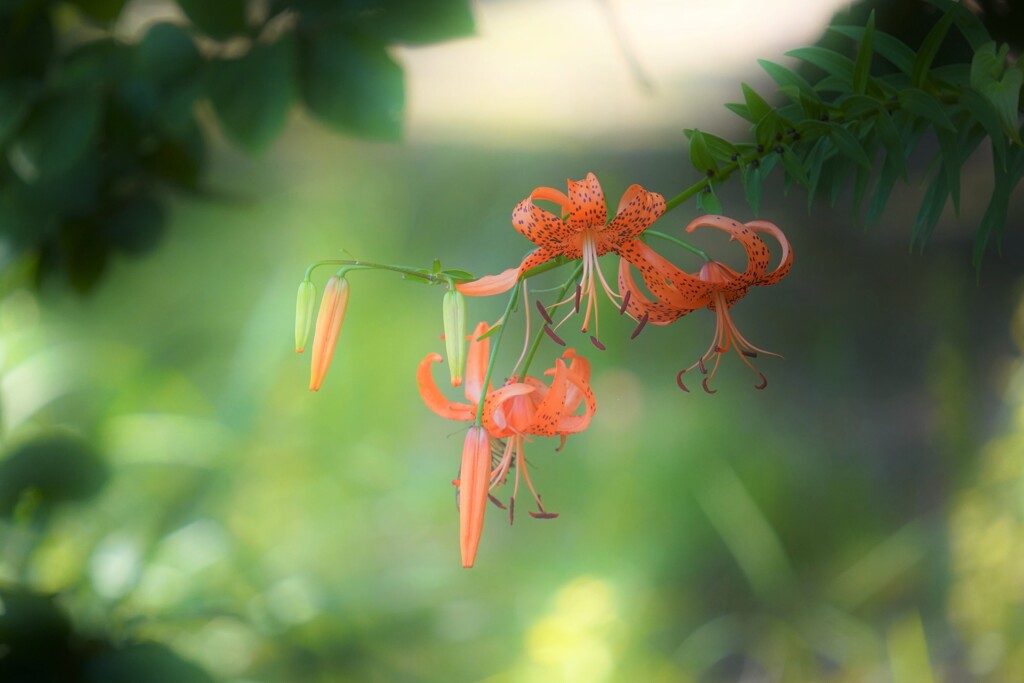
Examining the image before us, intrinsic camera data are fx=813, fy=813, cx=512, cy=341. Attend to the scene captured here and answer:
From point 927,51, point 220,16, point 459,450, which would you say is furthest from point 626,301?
point 220,16

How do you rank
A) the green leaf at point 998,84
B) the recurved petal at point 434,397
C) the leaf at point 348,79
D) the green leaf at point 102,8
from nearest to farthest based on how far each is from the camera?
the green leaf at point 998,84
the recurved petal at point 434,397
the leaf at point 348,79
the green leaf at point 102,8

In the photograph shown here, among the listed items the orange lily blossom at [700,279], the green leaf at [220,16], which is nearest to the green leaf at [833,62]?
the orange lily blossom at [700,279]

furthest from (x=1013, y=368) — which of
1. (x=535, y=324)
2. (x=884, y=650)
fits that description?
(x=535, y=324)

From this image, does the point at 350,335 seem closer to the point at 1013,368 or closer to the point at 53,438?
the point at 53,438

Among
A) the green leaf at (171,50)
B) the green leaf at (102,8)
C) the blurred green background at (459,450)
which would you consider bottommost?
the blurred green background at (459,450)

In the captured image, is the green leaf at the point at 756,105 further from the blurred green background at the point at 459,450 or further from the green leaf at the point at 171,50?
the green leaf at the point at 171,50

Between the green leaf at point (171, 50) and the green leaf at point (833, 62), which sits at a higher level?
the green leaf at point (171, 50)

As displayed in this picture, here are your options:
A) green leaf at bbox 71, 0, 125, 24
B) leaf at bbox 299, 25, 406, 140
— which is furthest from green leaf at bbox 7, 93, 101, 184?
leaf at bbox 299, 25, 406, 140

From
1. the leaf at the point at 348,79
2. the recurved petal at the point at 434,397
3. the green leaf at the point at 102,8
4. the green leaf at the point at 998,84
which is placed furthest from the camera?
the green leaf at the point at 102,8
